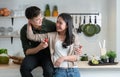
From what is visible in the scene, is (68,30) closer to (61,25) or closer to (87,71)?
(61,25)

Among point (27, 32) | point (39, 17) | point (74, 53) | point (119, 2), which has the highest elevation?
point (119, 2)

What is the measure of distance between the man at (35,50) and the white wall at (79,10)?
1964 millimetres

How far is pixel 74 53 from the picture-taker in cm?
204

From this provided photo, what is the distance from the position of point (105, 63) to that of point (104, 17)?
1967 mm

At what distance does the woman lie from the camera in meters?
1.99

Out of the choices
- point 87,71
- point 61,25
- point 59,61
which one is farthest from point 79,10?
point 59,61

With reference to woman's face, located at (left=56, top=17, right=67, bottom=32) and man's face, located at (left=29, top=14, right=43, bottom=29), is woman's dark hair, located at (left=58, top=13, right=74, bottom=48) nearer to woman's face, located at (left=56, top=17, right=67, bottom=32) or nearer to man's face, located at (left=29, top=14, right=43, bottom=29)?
woman's face, located at (left=56, top=17, right=67, bottom=32)

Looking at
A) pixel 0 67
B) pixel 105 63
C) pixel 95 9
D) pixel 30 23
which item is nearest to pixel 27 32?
pixel 30 23

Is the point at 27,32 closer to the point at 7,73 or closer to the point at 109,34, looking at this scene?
the point at 7,73

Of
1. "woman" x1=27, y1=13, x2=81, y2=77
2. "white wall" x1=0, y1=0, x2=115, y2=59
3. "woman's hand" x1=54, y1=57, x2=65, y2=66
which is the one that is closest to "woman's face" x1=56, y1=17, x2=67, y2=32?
"woman" x1=27, y1=13, x2=81, y2=77

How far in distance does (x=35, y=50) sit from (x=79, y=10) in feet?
7.35

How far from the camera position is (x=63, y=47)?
2008 millimetres

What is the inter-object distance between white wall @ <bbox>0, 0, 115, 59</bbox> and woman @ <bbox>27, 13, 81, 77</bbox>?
205 centimetres

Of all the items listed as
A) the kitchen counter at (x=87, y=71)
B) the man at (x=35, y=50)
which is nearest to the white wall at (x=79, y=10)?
the kitchen counter at (x=87, y=71)
